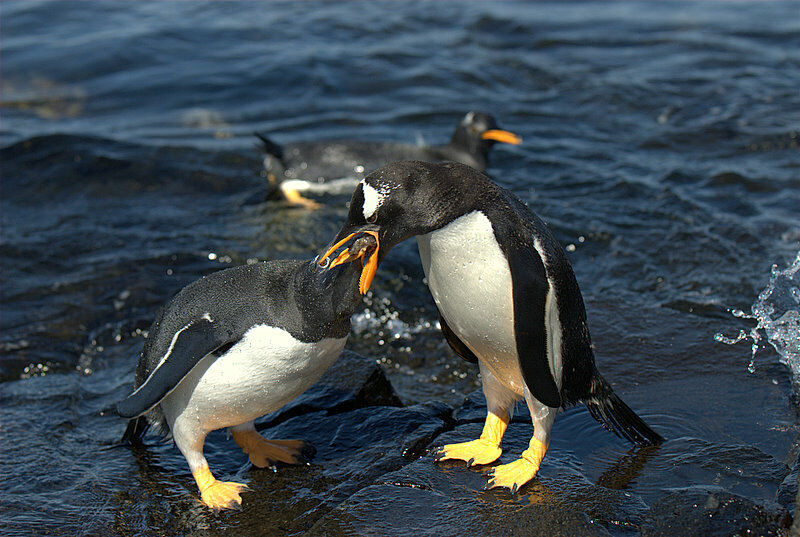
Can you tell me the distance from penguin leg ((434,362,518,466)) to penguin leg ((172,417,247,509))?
3.30 ft

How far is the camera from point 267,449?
14.3 feet

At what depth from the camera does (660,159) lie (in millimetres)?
10328

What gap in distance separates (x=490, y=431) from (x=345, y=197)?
5.69 meters

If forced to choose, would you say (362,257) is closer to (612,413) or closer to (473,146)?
(612,413)

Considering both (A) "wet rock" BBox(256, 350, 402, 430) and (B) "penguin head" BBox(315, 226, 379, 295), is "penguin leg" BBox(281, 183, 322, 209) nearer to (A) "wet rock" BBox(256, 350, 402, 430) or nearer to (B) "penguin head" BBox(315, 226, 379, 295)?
(A) "wet rock" BBox(256, 350, 402, 430)

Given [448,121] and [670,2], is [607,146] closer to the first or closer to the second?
[448,121]

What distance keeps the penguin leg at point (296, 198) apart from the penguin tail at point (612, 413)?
225 inches

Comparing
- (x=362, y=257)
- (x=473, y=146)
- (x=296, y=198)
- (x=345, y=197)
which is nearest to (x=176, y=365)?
(x=362, y=257)

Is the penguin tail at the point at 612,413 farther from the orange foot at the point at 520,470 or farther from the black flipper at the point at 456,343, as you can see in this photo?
the black flipper at the point at 456,343

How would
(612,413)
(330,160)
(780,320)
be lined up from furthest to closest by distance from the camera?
(330,160) < (780,320) < (612,413)

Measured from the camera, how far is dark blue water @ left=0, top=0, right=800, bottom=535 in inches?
171

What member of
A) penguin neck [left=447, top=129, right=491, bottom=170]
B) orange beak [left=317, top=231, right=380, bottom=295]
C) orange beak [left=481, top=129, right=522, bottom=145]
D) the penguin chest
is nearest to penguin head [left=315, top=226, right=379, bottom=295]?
orange beak [left=317, top=231, right=380, bottom=295]

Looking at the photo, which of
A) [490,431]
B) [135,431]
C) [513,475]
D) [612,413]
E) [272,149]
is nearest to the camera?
[513,475]

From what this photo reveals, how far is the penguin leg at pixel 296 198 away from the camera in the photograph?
943 centimetres
